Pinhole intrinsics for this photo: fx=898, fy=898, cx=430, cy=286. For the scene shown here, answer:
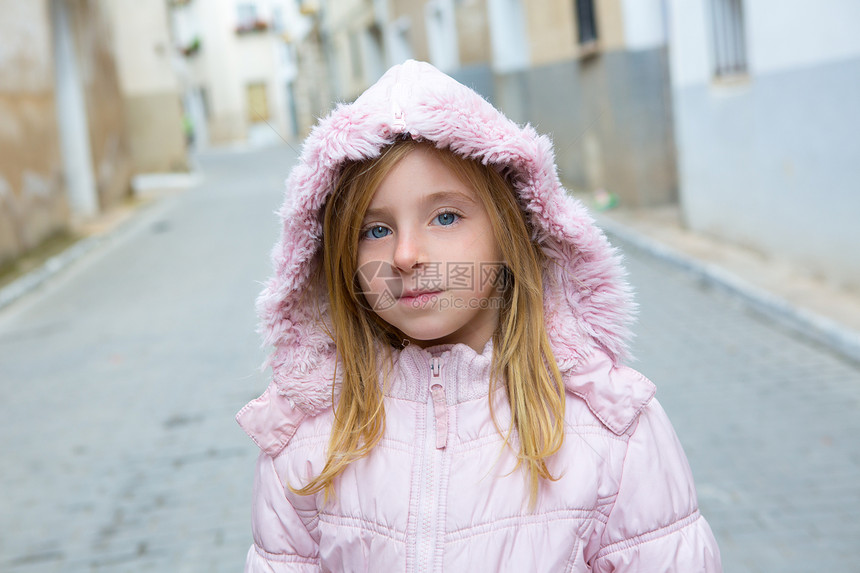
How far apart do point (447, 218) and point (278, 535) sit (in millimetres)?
658

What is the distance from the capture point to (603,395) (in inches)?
62.1

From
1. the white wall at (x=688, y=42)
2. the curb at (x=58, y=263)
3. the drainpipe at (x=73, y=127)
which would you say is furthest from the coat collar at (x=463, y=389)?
the drainpipe at (x=73, y=127)

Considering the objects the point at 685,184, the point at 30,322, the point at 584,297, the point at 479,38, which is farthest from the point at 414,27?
the point at 584,297

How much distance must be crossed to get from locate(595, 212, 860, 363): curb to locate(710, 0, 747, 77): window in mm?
1801

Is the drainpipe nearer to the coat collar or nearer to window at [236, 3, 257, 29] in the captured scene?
the coat collar

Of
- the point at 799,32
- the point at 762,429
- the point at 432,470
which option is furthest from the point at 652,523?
the point at 799,32

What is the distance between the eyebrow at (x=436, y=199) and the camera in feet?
5.00

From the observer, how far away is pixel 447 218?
1.55 m

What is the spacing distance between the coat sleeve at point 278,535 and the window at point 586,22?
427 inches

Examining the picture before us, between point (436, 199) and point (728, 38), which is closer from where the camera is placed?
point (436, 199)

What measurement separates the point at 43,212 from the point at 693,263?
8.60 meters

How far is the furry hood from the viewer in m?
1.52

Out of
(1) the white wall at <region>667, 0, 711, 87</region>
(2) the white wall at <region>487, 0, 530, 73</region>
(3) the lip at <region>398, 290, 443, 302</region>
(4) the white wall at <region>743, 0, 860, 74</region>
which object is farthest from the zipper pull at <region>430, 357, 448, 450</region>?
(2) the white wall at <region>487, 0, 530, 73</region>

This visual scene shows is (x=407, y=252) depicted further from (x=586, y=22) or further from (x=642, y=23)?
(x=586, y=22)
